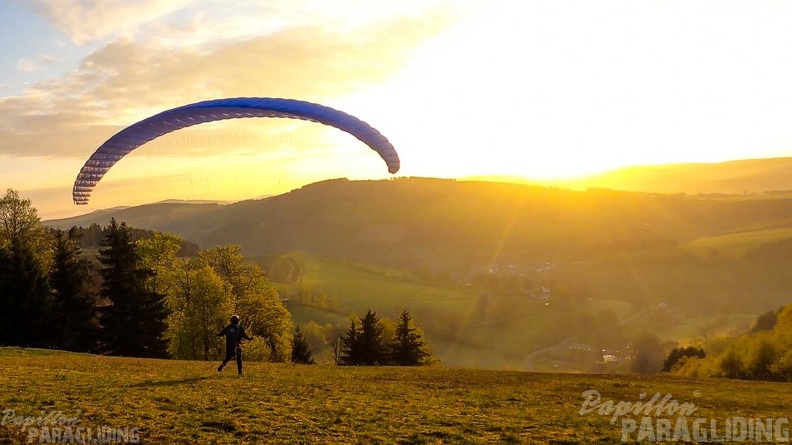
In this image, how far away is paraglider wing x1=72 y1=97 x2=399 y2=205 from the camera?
1150 inches

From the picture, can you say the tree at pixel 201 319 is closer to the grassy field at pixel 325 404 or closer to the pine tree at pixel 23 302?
the pine tree at pixel 23 302

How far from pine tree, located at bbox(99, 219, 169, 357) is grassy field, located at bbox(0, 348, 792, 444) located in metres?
16.3

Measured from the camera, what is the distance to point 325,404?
1529cm

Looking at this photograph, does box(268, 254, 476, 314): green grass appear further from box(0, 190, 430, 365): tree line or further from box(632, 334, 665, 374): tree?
box(0, 190, 430, 365): tree line

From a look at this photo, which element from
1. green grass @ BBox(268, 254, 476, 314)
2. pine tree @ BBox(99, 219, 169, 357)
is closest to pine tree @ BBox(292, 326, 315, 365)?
pine tree @ BBox(99, 219, 169, 357)

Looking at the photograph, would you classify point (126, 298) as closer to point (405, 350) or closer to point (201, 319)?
point (201, 319)

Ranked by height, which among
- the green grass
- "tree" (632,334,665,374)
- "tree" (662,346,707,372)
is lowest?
"tree" (632,334,665,374)

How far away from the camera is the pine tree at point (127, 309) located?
40719mm

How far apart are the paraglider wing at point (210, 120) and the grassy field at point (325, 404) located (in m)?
12.0

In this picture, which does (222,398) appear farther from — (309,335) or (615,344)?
(615,344)

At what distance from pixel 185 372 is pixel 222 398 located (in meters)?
7.39

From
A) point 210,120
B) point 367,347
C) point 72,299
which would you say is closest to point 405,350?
point 367,347

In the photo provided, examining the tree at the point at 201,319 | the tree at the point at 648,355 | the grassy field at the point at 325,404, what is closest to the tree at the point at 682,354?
the tree at the point at 648,355

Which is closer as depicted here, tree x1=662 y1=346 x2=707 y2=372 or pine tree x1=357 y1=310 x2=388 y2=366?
pine tree x1=357 y1=310 x2=388 y2=366
